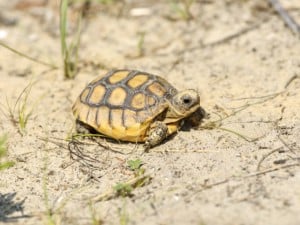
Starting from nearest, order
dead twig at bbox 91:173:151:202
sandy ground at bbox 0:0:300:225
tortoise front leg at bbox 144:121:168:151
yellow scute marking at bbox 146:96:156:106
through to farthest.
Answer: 1. sandy ground at bbox 0:0:300:225
2. dead twig at bbox 91:173:151:202
3. tortoise front leg at bbox 144:121:168:151
4. yellow scute marking at bbox 146:96:156:106

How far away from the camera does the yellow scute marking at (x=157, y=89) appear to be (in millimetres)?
4211

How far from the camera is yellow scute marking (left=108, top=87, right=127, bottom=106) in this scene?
419 cm

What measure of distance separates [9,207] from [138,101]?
118 centimetres

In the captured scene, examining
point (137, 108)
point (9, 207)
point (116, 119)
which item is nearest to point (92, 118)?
point (116, 119)

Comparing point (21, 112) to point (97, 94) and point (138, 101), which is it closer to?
point (97, 94)

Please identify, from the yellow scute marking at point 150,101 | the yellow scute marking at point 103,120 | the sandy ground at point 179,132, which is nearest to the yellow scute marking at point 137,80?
the yellow scute marking at point 150,101

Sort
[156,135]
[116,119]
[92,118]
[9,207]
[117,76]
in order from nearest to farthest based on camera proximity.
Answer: [9,207] < [156,135] < [116,119] < [92,118] < [117,76]

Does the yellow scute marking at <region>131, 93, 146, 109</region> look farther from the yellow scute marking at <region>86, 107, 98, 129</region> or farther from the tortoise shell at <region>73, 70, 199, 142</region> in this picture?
the yellow scute marking at <region>86, 107, 98, 129</region>

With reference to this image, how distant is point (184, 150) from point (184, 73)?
1213mm

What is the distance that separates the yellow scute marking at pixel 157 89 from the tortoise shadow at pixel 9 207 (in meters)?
1.21

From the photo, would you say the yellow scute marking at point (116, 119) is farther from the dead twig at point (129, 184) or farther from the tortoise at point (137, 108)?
the dead twig at point (129, 184)

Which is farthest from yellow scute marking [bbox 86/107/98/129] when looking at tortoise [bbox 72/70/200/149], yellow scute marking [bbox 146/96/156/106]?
yellow scute marking [bbox 146/96/156/106]

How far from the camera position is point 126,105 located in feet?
13.6

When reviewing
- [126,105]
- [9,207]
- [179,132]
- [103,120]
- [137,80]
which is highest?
[137,80]
